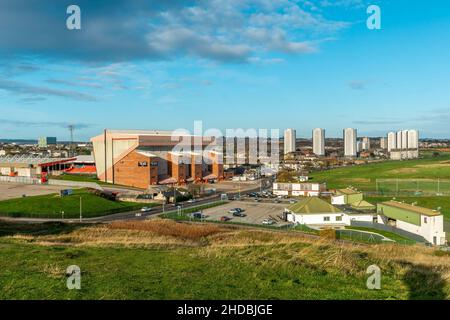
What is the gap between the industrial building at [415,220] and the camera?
31.6m

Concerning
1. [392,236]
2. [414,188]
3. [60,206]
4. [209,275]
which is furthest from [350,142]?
[209,275]

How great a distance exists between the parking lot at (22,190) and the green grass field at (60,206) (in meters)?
6.43

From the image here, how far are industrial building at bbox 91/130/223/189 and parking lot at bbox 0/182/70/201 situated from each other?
1134cm

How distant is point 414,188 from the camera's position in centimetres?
7100

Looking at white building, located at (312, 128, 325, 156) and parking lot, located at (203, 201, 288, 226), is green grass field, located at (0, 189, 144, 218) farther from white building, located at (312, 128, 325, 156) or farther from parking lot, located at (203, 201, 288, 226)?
white building, located at (312, 128, 325, 156)

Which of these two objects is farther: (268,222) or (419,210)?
(268,222)

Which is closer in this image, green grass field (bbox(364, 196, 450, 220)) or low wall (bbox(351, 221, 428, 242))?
low wall (bbox(351, 221, 428, 242))

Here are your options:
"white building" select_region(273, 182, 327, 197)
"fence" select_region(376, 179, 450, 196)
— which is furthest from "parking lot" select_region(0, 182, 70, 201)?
"fence" select_region(376, 179, 450, 196)

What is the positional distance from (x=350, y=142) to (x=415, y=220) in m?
168

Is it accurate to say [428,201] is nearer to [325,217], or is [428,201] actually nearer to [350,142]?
[325,217]

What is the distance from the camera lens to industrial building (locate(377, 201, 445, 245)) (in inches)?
1246

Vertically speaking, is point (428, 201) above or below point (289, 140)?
below
